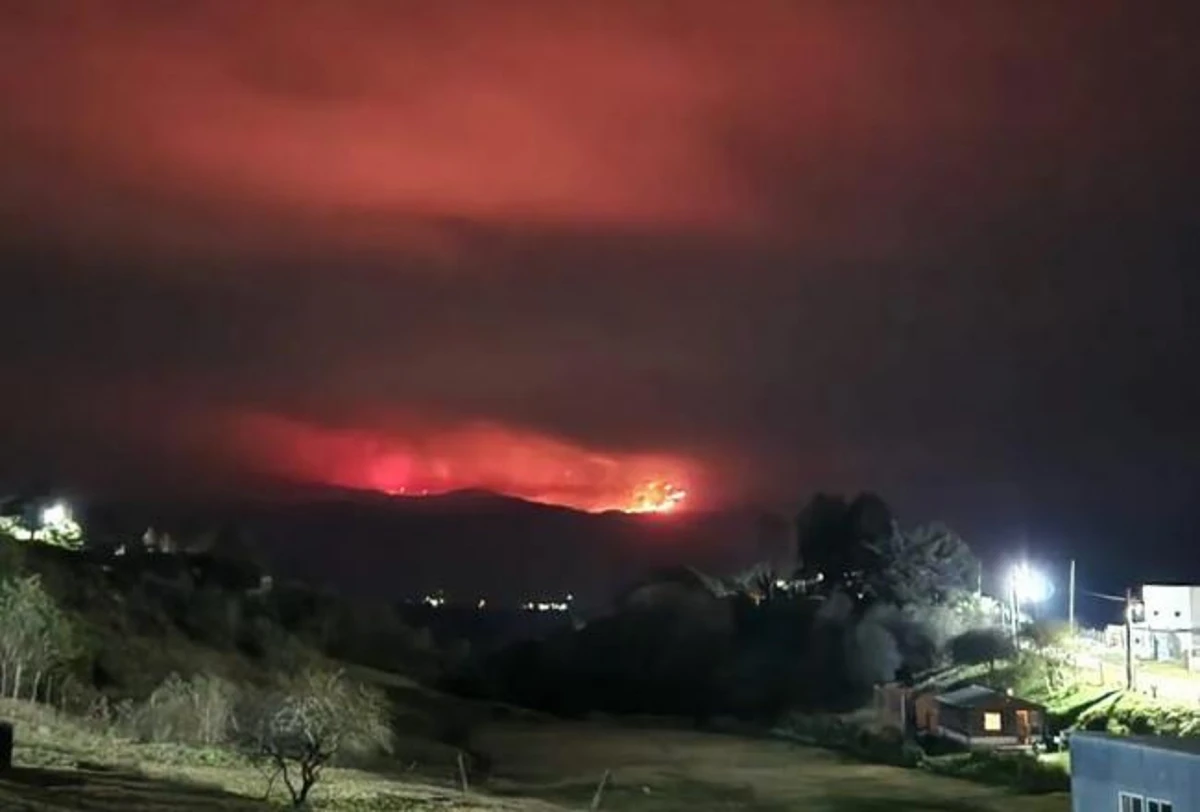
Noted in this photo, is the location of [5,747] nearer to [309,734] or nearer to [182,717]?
[309,734]

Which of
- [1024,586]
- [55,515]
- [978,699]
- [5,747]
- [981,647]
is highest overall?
[55,515]

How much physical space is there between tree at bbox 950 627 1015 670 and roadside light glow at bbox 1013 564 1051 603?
3372 millimetres

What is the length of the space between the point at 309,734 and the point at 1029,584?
250 feet

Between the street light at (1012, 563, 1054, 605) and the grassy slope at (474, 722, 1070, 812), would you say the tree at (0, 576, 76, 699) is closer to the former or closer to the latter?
the grassy slope at (474, 722, 1070, 812)

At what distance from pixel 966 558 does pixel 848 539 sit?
17219 millimetres

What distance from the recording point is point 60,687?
68.2 m

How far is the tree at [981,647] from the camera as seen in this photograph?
333 feet

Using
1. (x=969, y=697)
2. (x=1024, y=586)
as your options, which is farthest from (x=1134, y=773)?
(x=1024, y=586)

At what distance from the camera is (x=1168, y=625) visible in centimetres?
10012

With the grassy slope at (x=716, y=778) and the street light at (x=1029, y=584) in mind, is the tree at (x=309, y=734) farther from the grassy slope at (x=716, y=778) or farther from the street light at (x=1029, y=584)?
the street light at (x=1029, y=584)

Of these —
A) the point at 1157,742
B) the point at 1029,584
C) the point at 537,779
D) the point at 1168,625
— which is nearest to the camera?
the point at 1157,742

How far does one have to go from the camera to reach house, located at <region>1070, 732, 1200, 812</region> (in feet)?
87.9

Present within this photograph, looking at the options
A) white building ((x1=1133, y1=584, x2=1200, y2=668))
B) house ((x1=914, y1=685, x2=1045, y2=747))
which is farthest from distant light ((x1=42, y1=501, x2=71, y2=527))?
white building ((x1=1133, y1=584, x2=1200, y2=668))

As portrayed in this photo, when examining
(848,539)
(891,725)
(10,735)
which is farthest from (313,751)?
(848,539)
